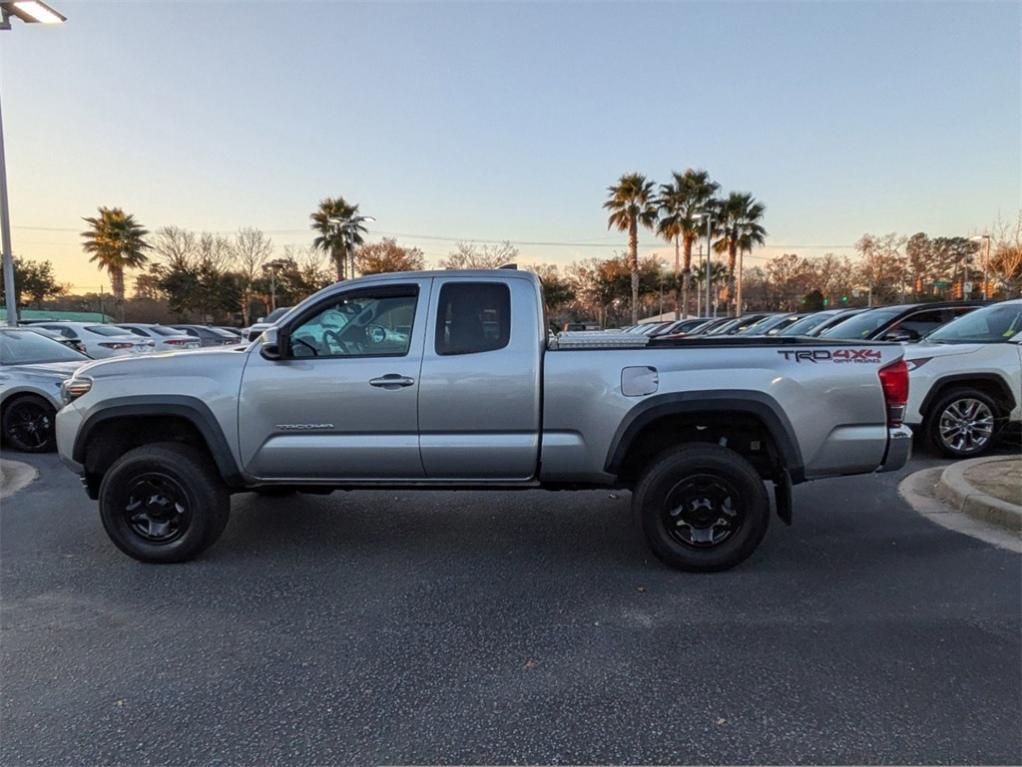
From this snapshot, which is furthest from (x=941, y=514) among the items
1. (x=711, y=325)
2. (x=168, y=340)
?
(x=711, y=325)

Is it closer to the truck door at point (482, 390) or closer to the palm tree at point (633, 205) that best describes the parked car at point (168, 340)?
the truck door at point (482, 390)

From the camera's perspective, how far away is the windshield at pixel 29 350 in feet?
27.6

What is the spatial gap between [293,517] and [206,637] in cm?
201

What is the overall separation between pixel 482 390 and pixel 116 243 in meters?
47.6

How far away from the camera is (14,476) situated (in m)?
→ 6.64

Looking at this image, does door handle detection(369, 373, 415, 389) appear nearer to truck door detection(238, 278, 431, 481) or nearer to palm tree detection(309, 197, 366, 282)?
truck door detection(238, 278, 431, 481)

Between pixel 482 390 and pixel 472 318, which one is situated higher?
pixel 472 318

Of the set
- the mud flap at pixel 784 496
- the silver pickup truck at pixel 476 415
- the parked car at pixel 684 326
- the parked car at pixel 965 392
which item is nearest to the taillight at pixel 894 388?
the silver pickup truck at pixel 476 415

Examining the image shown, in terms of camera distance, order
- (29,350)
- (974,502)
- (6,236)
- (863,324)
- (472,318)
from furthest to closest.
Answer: (6,236) < (863,324) < (29,350) < (974,502) < (472,318)

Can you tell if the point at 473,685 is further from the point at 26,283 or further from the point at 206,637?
the point at 26,283

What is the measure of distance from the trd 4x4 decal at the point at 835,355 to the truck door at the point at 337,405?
2431mm

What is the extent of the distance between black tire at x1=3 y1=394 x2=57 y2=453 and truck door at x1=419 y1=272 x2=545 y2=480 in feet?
21.8

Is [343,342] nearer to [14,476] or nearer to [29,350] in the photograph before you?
[14,476]

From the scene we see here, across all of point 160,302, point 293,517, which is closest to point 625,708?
point 293,517
